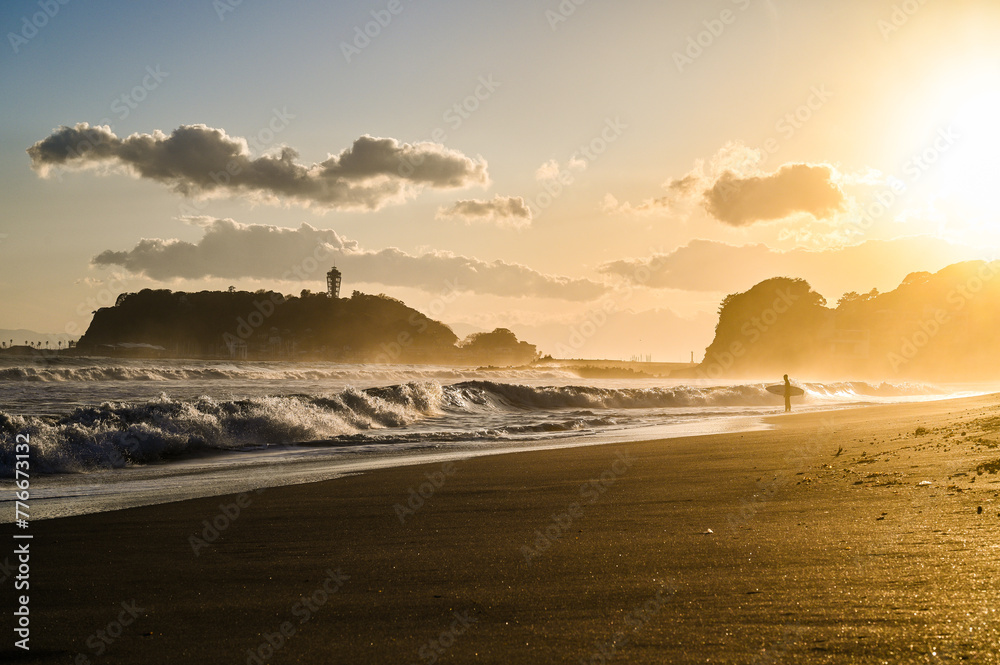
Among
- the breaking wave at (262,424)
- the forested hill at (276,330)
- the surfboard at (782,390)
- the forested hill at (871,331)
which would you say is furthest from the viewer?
the forested hill at (276,330)

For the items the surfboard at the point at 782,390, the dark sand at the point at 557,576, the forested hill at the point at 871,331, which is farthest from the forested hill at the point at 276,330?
the dark sand at the point at 557,576

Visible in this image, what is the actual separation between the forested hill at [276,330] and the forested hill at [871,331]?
58143mm

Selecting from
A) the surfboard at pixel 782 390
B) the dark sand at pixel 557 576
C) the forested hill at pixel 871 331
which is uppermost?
the forested hill at pixel 871 331

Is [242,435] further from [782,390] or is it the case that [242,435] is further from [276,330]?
[276,330]

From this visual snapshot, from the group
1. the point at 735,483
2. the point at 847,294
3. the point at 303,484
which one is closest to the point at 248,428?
the point at 303,484

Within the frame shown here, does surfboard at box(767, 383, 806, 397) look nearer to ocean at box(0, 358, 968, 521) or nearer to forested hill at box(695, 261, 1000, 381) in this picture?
ocean at box(0, 358, 968, 521)

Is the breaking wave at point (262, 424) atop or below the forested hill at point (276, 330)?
below

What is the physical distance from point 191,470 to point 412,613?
782 cm

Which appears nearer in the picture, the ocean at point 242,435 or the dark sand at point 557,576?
the dark sand at point 557,576

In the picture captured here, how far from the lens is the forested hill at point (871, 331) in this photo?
256 ft

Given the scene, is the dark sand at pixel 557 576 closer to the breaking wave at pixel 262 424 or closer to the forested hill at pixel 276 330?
the breaking wave at pixel 262 424

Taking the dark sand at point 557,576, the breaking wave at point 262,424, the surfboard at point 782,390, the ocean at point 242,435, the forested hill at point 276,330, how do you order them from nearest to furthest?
the dark sand at point 557,576 → the ocean at point 242,435 → the breaking wave at point 262,424 → the surfboard at point 782,390 → the forested hill at point 276,330

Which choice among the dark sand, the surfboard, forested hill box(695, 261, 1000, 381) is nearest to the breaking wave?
the dark sand

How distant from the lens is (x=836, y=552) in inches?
134
